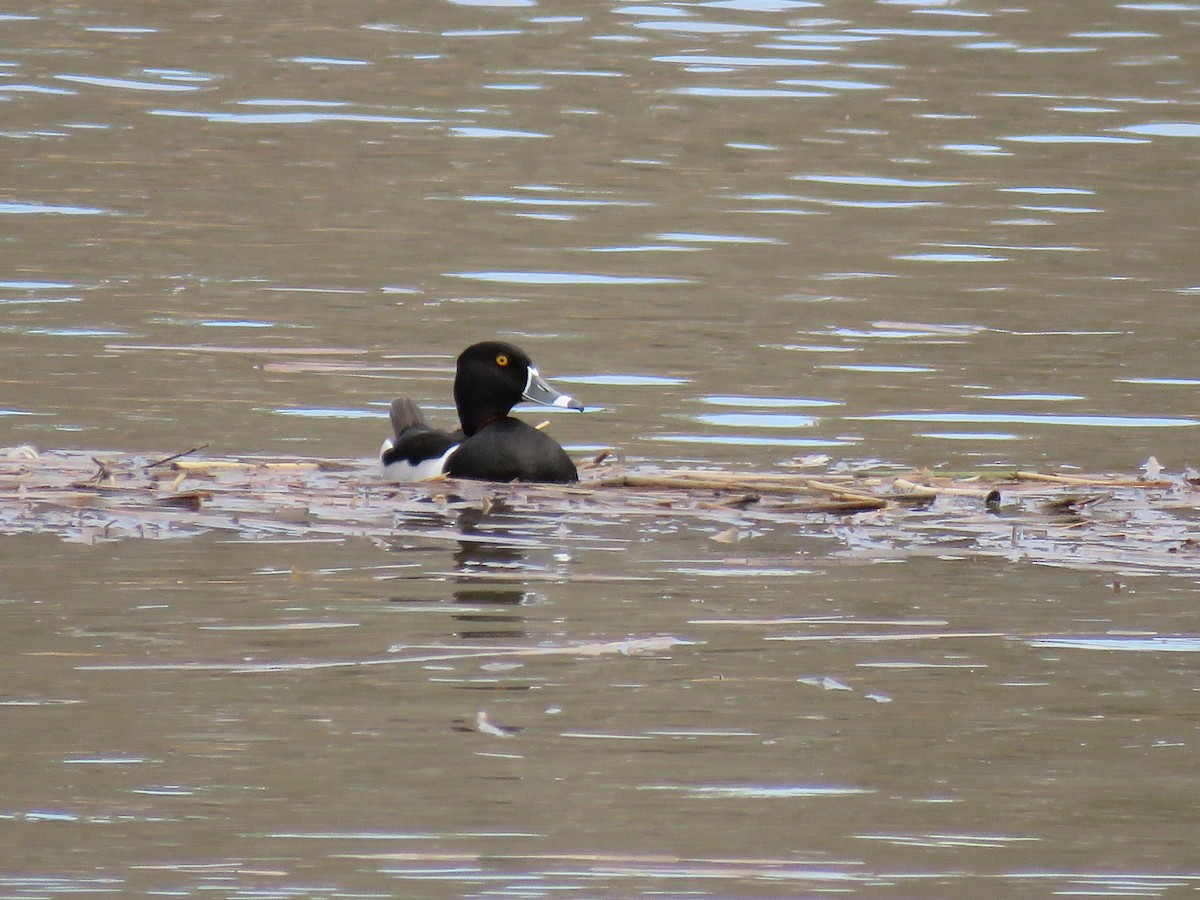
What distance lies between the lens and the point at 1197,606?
8.34 metres

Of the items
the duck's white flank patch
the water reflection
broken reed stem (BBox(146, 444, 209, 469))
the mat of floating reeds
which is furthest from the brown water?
the duck's white flank patch

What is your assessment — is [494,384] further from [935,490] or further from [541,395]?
[935,490]

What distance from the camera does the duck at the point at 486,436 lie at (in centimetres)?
1062

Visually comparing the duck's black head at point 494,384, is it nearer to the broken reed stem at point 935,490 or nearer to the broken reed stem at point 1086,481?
the broken reed stem at point 935,490

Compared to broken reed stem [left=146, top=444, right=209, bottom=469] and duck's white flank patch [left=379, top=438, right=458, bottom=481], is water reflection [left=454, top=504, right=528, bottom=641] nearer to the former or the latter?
duck's white flank patch [left=379, top=438, right=458, bottom=481]

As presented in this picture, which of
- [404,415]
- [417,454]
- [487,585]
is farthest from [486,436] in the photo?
[487,585]

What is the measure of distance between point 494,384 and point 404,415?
59cm

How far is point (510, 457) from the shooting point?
35.0 ft

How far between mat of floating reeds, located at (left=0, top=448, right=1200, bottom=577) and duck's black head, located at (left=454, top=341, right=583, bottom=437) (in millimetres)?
584

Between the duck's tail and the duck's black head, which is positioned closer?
the duck's black head

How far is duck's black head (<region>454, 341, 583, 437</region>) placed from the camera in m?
11.2

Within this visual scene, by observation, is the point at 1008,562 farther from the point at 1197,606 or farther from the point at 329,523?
the point at 329,523

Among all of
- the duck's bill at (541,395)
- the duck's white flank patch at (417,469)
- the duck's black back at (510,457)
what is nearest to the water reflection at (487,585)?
the duck's black back at (510,457)

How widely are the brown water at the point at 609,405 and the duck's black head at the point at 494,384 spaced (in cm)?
70
